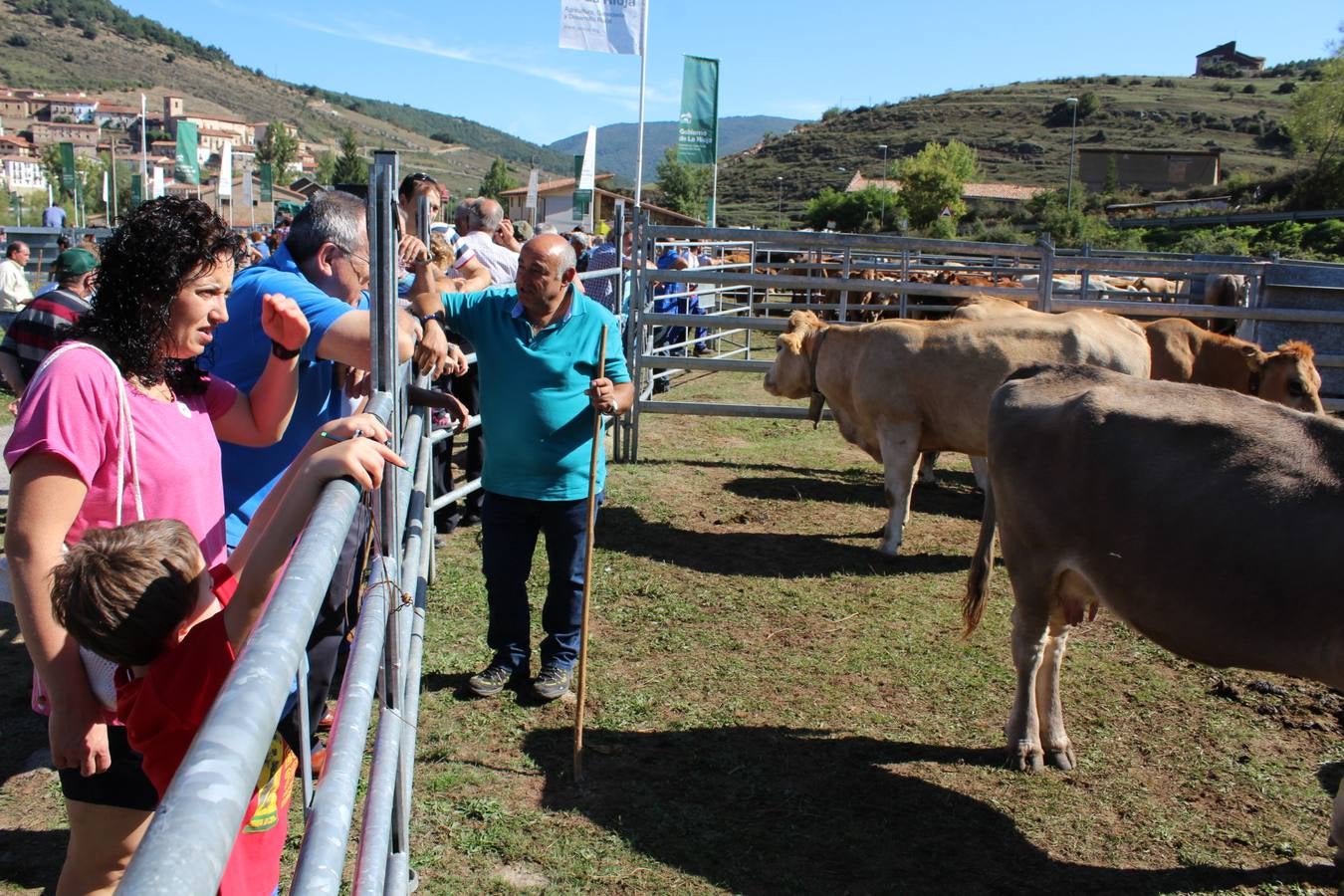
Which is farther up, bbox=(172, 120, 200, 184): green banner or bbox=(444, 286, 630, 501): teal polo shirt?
bbox=(172, 120, 200, 184): green banner

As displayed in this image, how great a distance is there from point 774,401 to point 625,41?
4669mm

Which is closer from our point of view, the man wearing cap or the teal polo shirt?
→ the teal polo shirt

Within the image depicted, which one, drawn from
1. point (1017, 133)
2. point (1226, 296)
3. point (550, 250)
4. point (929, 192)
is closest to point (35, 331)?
point (550, 250)

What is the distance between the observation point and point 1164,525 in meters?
3.76

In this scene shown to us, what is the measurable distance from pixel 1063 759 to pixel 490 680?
2.51m

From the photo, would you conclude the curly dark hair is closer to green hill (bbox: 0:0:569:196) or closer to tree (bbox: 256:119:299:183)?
tree (bbox: 256:119:299:183)

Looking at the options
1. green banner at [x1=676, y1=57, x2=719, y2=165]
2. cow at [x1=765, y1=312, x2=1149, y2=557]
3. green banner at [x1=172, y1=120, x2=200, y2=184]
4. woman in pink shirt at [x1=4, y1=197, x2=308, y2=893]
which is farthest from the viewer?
green banner at [x1=172, y1=120, x2=200, y2=184]

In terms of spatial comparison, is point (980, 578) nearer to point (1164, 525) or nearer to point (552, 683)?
point (1164, 525)

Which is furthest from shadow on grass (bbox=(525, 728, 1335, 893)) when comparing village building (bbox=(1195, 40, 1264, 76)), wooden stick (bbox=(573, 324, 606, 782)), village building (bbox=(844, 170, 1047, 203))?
village building (bbox=(1195, 40, 1264, 76))

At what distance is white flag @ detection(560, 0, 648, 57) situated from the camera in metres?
11.6

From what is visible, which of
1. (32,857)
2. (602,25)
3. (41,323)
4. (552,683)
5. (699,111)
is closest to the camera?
(32,857)

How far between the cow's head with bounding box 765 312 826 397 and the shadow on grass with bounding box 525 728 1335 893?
466cm

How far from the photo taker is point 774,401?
43.2 feet

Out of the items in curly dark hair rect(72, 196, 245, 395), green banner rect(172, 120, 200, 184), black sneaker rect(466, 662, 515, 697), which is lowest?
black sneaker rect(466, 662, 515, 697)
